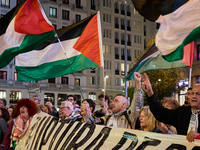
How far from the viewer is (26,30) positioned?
855 cm

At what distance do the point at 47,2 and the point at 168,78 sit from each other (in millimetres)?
26139

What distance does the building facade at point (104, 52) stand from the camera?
46938 millimetres

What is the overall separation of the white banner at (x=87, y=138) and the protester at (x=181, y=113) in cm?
49

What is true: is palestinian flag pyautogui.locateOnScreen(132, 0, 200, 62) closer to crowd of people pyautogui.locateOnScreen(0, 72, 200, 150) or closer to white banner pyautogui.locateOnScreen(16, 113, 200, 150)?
crowd of people pyautogui.locateOnScreen(0, 72, 200, 150)

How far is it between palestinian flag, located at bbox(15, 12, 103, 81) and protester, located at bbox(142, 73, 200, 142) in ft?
13.5

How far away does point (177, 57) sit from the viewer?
17.7ft

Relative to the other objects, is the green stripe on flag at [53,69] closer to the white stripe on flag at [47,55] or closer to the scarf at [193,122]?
the white stripe on flag at [47,55]

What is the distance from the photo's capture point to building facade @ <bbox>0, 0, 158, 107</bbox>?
46938 millimetres

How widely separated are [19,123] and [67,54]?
10.4 feet

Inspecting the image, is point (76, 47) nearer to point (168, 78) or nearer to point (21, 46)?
point (21, 46)

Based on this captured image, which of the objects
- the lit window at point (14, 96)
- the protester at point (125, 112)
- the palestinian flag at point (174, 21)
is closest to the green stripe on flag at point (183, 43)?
the palestinian flag at point (174, 21)

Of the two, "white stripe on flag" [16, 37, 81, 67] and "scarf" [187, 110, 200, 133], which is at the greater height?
"white stripe on flag" [16, 37, 81, 67]

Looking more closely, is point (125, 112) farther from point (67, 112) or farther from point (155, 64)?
point (155, 64)

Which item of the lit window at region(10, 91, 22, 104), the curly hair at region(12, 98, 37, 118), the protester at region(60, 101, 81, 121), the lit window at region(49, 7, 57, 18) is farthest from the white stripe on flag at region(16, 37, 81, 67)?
the lit window at region(49, 7, 57, 18)
